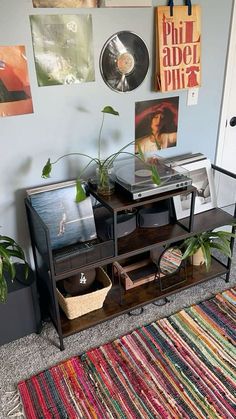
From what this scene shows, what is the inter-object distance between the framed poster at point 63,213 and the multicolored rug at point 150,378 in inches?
21.8

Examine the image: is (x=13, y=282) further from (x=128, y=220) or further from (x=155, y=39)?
(x=155, y=39)

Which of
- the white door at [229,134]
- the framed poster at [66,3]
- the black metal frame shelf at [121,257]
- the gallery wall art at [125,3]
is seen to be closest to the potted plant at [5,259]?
the black metal frame shelf at [121,257]

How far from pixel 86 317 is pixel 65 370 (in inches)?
10.4

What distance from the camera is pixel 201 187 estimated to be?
2049mm

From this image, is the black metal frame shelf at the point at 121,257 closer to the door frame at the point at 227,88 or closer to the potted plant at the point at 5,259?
the potted plant at the point at 5,259

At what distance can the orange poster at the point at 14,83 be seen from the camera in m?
1.46

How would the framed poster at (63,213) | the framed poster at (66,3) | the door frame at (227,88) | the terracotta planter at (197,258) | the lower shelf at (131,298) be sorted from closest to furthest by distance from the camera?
the framed poster at (66,3) < the framed poster at (63,213) < the lower shelf at (131,298) < the door frame at (227,88) < the terracotta planter at (197,258)

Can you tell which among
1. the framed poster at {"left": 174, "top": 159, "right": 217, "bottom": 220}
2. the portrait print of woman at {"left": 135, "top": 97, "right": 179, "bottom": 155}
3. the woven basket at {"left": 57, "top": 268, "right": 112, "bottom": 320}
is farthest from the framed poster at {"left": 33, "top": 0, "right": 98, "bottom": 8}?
the woven basket at {"left": 57, "top": 268, "right": 112, "bottom": 320}

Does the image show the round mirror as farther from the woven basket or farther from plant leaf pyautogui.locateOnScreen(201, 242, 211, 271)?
the woven basket

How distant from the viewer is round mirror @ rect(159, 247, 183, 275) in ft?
6.49

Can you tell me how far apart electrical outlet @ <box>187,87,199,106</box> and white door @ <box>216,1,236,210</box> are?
0.20 m

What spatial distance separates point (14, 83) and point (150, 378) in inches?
55.4

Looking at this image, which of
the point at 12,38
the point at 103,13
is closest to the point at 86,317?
the point at 12,38

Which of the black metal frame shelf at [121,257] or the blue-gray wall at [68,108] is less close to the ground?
the blue-gray wall at [68,108]
